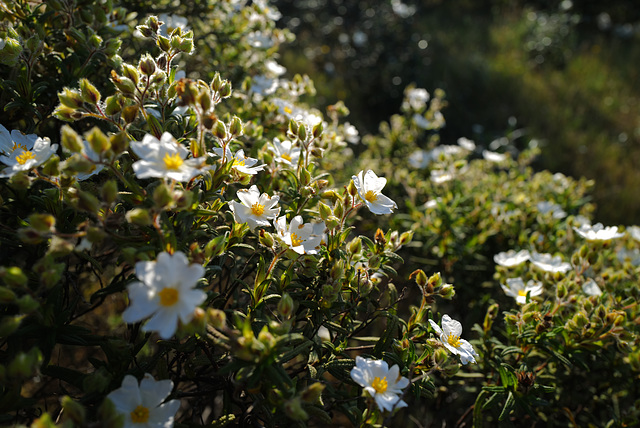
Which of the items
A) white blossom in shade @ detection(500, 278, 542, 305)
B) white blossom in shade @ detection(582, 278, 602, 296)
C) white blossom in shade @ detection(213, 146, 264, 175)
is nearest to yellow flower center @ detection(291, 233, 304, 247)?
white blossom in shade @ detection(213, 146, 264, 175)

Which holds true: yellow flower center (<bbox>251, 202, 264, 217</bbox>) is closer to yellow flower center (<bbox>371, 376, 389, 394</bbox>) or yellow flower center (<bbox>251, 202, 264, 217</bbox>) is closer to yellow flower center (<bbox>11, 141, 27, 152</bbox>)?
yellow flower center (<bbox>371, 376, 389, 394</bbox>)

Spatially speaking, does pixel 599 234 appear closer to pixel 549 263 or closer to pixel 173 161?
pixel 549 263

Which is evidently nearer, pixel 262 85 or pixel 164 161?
pixel 164 161

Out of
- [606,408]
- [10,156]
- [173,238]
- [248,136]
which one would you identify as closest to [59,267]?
[173,238]

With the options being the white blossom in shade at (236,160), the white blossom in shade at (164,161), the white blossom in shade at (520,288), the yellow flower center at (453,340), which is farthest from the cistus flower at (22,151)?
the white blossom in shade at (520,288)

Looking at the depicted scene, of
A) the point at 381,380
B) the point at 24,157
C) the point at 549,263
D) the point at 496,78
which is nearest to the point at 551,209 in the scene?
the point at 549,263

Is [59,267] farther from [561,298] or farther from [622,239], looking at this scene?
[622,239]
